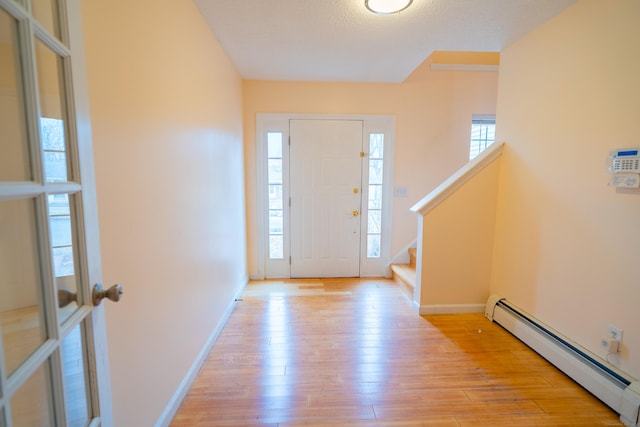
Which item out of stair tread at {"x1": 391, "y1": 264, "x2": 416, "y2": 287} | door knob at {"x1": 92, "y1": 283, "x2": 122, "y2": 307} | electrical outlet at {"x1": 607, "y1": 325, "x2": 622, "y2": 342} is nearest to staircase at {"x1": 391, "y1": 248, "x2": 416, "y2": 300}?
stair tread at {"x1": 391, "y1": 264, "x2": 416, "y2": 287}

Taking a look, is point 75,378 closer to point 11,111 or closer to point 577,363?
point 11,111

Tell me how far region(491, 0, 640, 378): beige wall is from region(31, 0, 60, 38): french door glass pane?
2426 mm

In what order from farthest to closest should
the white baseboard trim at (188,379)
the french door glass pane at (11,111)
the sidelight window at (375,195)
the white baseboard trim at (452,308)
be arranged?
the sidelight window at (375,195)
the white baseboard trim at (452,308)
the white baseboard trim at (188,379)
the french door glass pane at (11,111)

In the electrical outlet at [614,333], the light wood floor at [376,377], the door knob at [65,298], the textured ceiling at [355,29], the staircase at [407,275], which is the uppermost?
the textured ceiling at [355,29]

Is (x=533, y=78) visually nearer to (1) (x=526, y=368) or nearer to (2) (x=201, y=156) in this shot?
(1) (x=526, y=368)

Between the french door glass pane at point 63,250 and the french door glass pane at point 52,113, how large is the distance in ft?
0.20

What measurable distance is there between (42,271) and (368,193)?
126 inches

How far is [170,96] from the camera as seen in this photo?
152 cm

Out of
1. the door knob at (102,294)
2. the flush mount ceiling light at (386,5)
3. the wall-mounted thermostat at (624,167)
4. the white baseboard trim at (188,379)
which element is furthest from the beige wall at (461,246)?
the door knob at (102,294)

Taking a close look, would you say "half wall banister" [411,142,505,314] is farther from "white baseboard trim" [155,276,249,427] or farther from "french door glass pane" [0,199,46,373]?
"french door glass pane" [0,199,46,373]

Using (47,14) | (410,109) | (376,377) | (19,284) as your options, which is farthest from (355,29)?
(376,377)

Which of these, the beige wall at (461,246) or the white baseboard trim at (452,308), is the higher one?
the beige wall at (461,246)

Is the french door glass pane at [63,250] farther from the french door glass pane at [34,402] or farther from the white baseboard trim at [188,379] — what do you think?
the white baseboard trim at [188,379]

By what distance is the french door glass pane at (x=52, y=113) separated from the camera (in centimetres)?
64
